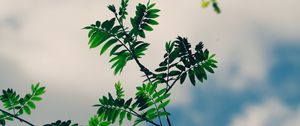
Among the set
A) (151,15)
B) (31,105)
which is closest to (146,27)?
(151,15)

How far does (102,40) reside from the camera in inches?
158

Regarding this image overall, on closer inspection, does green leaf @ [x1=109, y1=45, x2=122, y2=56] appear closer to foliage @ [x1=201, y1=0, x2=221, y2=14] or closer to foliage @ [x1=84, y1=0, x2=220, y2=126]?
foliage @ [x1=84, y1=0, x2=220, y2=126]

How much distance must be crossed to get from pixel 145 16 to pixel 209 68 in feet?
2.83

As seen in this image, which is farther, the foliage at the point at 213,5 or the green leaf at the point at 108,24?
the green leaf at the point at 108,24

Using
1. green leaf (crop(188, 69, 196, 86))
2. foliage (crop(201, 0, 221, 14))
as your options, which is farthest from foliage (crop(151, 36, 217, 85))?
foliage (crop(201, 0, 221, 14))

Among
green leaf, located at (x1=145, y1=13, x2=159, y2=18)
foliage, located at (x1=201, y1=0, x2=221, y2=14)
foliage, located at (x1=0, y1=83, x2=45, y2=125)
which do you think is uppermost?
green leaf, located at (x1=145, y1=13, x2=159, y2=18)

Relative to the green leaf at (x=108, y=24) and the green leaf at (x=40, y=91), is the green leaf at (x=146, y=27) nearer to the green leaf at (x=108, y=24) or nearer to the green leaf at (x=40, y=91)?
the green leaf at (x=108, y=24)

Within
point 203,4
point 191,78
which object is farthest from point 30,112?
point 203,4

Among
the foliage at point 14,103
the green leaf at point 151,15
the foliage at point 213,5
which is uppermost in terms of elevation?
the green leaf at point 151,15

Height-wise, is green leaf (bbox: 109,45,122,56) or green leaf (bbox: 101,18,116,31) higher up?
green leaf (bbox: 101,18,116,31)

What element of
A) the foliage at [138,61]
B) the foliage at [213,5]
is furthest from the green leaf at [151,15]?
the foliage at [213,5]

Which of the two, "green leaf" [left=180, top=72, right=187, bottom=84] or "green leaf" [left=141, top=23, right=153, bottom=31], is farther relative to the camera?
"green leaf" [left=141, top=23, right=153, bottom=31]

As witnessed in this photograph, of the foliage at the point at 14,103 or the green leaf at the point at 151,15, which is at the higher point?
the green leaf at the point at 151,15

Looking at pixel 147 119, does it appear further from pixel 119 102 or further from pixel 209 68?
pixel 209 68
